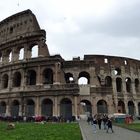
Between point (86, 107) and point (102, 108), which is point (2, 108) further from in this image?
point (102, 108)

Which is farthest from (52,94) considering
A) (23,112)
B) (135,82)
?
(135,82)

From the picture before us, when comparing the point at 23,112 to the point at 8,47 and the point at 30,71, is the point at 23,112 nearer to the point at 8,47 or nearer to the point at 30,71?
the point at 30,71

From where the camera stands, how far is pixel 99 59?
122 feet

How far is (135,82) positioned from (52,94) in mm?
15931

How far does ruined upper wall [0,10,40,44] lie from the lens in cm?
3538

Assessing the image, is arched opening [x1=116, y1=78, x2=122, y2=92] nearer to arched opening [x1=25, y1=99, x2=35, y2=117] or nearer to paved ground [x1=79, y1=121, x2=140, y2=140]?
arched opening [x1=25, y1=99, x2=35, y2=117]

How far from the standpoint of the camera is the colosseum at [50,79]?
3133cm

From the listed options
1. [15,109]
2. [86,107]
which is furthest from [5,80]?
[86,107]

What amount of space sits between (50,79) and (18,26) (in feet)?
31.2

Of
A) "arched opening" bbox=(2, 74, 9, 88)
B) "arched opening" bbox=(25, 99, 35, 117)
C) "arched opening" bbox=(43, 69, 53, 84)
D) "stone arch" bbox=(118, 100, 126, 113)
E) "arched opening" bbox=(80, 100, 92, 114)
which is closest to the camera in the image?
"arched opening" bbox=(25, 99, 35, 117)

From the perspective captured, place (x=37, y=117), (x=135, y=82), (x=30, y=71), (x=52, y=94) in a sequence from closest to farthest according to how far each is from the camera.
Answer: (x=37, y=117), (x=52, y=94), (x=30, y=71), (x=135, y=82)

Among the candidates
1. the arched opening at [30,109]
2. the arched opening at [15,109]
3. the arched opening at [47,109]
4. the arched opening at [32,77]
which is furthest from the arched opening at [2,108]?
the arched opening at [47,109]

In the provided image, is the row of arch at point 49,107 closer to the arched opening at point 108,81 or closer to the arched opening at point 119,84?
the arched opening at point 108,81

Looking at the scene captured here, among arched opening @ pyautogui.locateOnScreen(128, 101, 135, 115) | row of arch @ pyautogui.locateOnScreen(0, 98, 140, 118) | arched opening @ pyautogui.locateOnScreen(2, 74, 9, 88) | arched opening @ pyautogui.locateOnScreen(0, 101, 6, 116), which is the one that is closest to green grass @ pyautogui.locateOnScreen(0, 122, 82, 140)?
A: row of arch @ pyautogui.locateOnScreen(0, 98, 140, 118)
